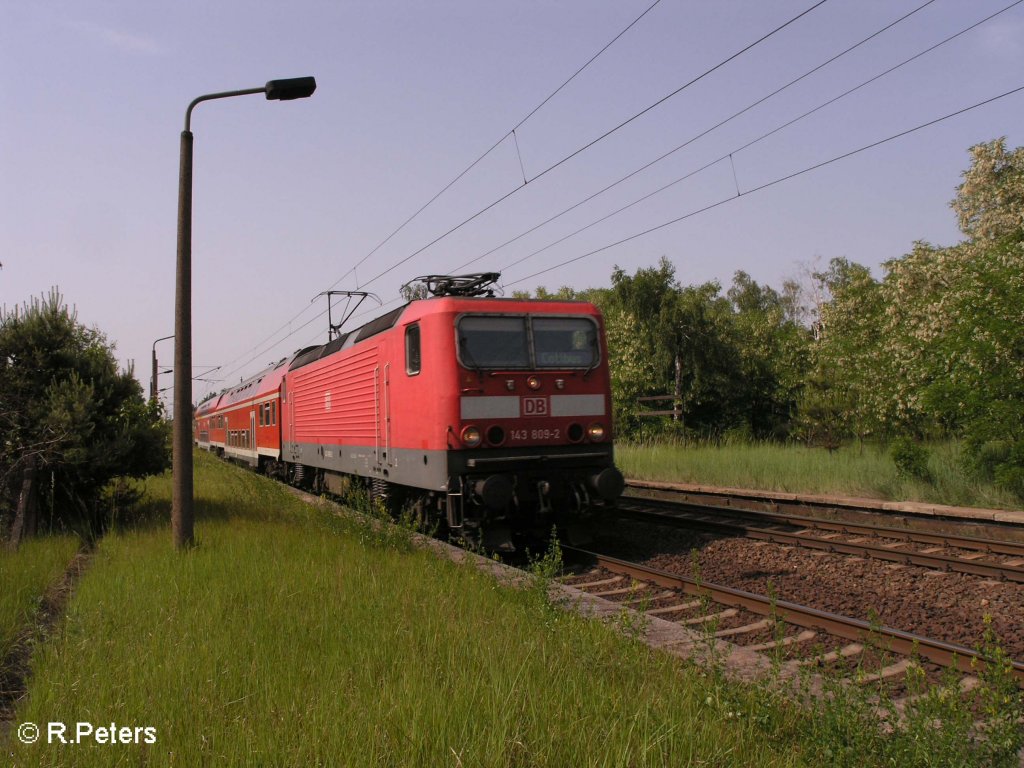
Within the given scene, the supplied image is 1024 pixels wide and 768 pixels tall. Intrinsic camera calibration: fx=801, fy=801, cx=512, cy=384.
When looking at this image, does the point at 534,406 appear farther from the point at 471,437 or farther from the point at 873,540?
the point at 873,540

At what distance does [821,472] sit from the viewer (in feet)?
52.5

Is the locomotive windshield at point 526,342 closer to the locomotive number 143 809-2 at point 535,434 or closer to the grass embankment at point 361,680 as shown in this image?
the locomotive number 143 809-2 at point 535,434

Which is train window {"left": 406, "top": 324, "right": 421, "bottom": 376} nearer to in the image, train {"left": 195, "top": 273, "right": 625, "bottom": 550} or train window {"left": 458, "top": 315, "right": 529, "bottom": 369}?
train {"left": 195, "top": 273, "right": 625, "bottom": 550}

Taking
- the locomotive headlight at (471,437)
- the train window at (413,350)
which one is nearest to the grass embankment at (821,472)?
the locomotive headlight at (471,437)

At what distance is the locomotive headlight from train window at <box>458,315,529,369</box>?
741mm

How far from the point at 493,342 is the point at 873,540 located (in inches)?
211

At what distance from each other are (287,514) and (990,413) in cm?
1069

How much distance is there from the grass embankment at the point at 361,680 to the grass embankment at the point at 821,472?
936 centimetres

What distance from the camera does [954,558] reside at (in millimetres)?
8375

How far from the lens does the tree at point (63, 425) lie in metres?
10.6

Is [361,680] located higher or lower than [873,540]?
higher

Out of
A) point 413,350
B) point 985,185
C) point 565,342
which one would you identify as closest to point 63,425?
point 413,350

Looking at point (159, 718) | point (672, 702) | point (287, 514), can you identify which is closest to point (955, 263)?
point (287, 514)

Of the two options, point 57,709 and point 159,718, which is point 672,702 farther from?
point 57,709
